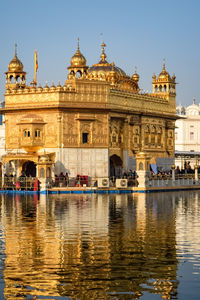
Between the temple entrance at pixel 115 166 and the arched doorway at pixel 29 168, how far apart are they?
5.46 metres

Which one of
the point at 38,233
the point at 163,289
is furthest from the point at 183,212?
the point at 163,289

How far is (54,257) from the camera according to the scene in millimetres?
13359

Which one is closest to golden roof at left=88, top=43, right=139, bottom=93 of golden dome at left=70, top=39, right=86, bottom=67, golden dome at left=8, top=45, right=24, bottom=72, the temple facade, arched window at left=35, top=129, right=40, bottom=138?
the temple facade

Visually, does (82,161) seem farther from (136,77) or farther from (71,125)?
(136,77)

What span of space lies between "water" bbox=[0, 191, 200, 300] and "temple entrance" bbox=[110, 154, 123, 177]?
2300 cm

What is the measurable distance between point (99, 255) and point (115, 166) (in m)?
33.5

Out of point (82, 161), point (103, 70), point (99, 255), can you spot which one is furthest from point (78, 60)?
point (99, 255)

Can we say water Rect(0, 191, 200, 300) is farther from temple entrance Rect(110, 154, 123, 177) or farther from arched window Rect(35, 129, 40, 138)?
temple entrance Rect(110, 154, 123, 177)

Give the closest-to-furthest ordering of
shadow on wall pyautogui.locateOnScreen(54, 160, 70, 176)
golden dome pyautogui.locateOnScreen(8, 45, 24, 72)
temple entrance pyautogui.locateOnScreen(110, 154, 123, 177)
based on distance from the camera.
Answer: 1. shadow on wall pyautogui.locateOnScreen(54, 160, 70, 176)
2. temple entrance pyautogui.locateOnScreen(110, 154, 123, 177)
3. golden dome pyautogui.locateOnScreen(8, 45, 24, 72)

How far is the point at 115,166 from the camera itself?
47.1 m

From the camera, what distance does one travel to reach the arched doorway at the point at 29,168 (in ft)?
143

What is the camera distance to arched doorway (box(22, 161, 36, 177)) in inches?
1714

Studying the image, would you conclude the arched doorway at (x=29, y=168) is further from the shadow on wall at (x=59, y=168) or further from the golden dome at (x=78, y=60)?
the golden dome at (x=78, y=60)

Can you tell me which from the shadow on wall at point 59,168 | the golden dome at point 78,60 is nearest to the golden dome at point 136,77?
the golden dome at point 78,60
